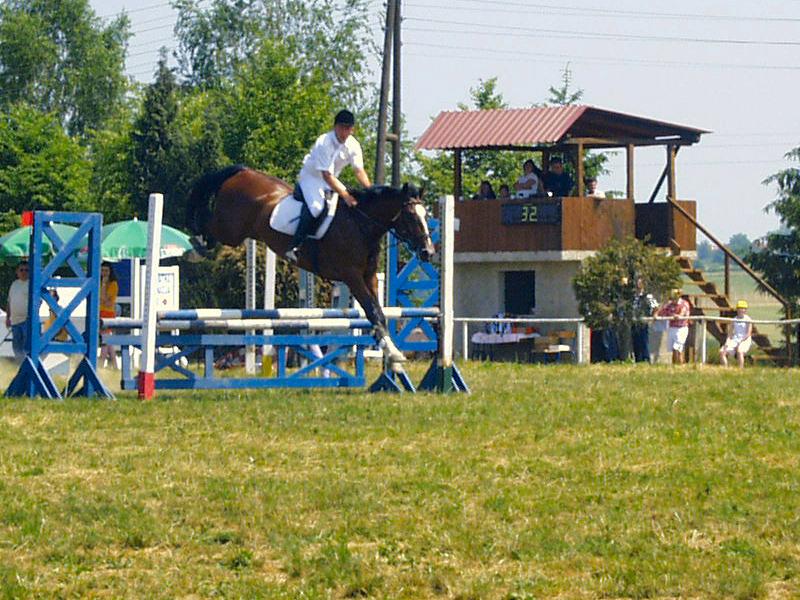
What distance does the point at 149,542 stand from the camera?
915 cm

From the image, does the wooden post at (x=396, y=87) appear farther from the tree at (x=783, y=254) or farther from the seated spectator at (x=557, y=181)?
the tree at (x=783, y=254)

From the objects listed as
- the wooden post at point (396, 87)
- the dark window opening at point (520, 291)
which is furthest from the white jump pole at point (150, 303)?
the dark window opening at point (520, 291)

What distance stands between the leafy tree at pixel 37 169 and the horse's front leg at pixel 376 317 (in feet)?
122

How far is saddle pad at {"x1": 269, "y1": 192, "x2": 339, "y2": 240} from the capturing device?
1552 centimetres

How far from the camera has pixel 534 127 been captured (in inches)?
1389

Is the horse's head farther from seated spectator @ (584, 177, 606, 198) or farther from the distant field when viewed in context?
the distant field

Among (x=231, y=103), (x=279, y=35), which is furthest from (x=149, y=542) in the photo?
(x=279, y=35)

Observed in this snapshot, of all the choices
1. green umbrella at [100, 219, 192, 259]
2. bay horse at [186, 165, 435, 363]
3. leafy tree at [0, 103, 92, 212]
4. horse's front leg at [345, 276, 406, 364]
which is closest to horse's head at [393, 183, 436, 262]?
bay horse at [186, 165, 435, 363]

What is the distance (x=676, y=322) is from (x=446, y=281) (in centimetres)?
1240

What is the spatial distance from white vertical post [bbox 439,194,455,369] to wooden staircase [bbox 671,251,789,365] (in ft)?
56.4

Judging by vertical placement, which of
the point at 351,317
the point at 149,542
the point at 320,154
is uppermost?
the point at 320,154

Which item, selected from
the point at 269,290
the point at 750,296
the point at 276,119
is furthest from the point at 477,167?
the point at 750,296

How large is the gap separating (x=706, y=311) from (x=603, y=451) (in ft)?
79.3

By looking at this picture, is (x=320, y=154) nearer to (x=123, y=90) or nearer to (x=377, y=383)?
(x=377, y=383)
